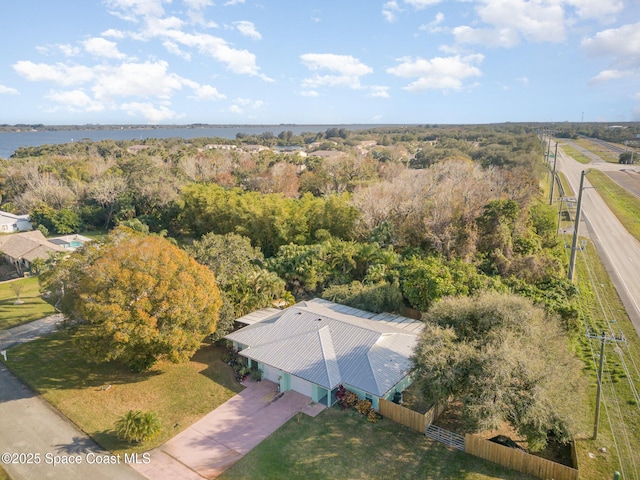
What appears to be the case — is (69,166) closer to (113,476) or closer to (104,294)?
(104,294)

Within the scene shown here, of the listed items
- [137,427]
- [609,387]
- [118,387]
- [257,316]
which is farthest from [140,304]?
[609,387]

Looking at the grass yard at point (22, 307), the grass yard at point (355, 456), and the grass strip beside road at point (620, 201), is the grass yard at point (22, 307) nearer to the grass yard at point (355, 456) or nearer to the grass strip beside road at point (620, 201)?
the grass yard at point (355, 456)

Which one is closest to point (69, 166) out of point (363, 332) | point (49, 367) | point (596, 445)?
point (49, 367)

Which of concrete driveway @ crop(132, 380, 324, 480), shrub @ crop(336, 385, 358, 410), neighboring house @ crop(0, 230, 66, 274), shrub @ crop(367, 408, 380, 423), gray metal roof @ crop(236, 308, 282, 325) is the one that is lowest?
concrete driveway @ crop(132, 380, 324, 480)

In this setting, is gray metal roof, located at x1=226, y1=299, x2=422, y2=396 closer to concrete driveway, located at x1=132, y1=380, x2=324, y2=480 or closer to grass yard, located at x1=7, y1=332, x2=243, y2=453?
concrete driveway, located at x1=132, y1=380, x2=324, y2=480

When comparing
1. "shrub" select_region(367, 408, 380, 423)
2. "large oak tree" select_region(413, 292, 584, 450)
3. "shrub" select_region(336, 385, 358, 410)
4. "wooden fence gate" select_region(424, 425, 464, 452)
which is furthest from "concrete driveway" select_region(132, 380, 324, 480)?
"large oak tree" select_region(413, 292, 584, 450)

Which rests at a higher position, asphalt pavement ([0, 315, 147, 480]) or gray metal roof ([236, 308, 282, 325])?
gray metal roof ([236, 308, 282, 325])

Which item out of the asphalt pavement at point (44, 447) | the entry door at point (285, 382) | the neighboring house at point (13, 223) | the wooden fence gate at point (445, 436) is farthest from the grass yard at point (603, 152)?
the neighboring house at point (13, 223)
